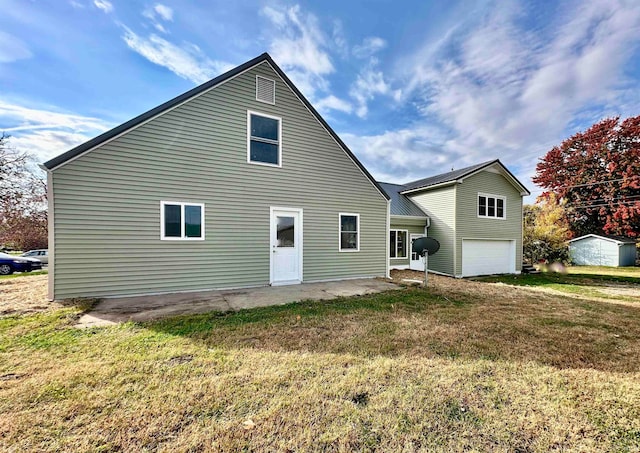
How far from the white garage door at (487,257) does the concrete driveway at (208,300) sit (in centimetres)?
711

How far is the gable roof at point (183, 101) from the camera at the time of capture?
5.92m

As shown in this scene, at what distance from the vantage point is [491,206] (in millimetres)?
13852

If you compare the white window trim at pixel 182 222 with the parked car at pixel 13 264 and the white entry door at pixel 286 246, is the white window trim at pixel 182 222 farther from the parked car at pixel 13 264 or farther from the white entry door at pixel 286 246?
the parked car at pixel 13 264

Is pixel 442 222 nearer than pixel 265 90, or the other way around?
pixel 265 90

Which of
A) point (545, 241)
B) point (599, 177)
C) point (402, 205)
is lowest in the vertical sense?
point (545, 241)

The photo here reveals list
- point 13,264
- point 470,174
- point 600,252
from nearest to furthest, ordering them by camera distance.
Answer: point 13,264
point 470,174
point 600,252

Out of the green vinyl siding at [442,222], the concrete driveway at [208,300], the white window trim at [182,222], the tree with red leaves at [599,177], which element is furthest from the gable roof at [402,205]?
the tree with red leaves at [599,177]

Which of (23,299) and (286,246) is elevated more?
(286,246)

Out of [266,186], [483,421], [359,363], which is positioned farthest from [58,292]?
[483,421]

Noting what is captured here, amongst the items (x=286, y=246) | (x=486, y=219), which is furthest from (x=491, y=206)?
(x=286, y=246)

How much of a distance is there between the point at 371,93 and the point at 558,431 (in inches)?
537

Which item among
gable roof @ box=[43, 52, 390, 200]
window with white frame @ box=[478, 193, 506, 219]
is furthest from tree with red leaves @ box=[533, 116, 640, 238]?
gable roof @ box=[43, 52, 390, 200]

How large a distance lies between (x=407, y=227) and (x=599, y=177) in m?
23.5

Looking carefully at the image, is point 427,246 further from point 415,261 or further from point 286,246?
point 415,261
